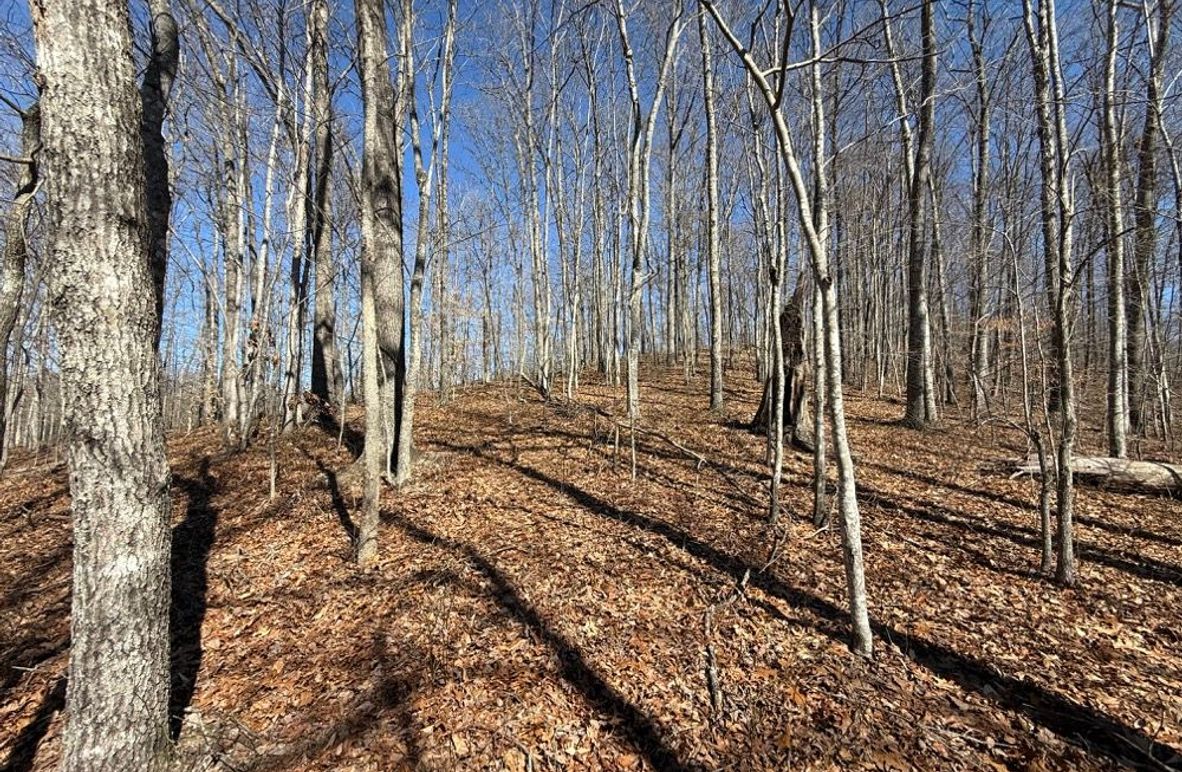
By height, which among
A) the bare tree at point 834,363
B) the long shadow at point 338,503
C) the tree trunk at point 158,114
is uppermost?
the tree trunk at point 158,114

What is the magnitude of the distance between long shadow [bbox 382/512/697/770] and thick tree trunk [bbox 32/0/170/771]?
7.68 feet

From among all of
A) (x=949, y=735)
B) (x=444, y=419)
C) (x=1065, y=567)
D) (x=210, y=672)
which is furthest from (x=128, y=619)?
(x=444, y=419)

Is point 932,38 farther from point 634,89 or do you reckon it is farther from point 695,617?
point 695,617

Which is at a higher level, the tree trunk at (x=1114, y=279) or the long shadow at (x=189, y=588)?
the tree trunk at (x=1114, y=279)

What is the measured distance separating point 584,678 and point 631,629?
0.62m

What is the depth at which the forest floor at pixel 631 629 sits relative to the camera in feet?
9.05

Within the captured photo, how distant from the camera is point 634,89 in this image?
7.21 m

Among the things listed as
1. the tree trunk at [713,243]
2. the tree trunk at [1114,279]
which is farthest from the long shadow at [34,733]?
the tree trunk at [1114,279]

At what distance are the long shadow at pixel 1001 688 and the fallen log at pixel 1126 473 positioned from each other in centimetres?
501

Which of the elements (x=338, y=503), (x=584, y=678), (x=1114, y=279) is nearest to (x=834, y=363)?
(x=584, y=678)

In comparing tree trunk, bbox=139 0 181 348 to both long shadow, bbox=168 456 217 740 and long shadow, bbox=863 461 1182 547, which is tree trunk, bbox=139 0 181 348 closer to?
long shadow, bbox=168 456 217 740

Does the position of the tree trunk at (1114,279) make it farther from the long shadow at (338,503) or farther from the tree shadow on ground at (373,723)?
the long shadow at (338,503)

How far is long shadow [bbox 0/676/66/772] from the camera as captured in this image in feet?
8.94

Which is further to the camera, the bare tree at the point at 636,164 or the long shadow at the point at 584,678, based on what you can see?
the bare tree at the point at 636,164
